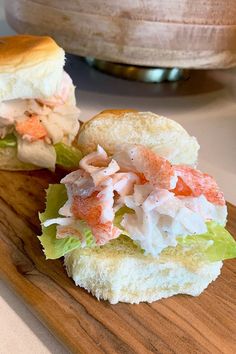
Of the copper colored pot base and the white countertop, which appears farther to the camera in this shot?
the copper colored pot base

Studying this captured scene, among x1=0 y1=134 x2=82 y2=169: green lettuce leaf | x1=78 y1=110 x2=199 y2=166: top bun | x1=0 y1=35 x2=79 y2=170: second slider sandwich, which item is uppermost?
x1=78 y1=110 x2=199 y2=166: top bun

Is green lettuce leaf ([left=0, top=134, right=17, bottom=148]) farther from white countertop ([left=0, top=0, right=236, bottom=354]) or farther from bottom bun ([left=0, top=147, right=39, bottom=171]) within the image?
white countertop ([left=0, top=0, right=236, bottom=354])

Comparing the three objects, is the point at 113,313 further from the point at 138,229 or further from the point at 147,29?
the point at 147,29

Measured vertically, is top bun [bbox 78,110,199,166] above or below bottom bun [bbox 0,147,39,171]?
above

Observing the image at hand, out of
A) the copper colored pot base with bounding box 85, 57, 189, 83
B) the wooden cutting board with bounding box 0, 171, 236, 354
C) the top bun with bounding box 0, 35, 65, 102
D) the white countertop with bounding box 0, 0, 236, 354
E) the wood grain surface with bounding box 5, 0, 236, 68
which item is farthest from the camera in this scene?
the copper colored pot base with bounding box 85, 57, 189, 83

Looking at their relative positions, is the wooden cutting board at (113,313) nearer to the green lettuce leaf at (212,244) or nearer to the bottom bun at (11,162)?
the green lettuce leaf at (212,244)

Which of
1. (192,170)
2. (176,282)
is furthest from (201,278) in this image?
(192,170)

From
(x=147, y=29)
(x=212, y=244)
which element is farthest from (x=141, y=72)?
(x=212, y=244)

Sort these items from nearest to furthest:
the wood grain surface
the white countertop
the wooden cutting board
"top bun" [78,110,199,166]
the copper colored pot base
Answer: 1. the wooden cutting board
2. "top bun" [78,110,199,166]
3. the white countertop
4. the wood grain surface
5. the copper colored pot base

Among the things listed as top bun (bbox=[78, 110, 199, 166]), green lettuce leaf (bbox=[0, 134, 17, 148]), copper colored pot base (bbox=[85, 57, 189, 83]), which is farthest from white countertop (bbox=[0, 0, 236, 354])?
green lettuce leaf (bbox=[0, 134, 17, 148])
